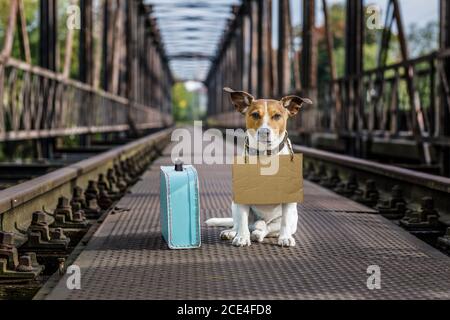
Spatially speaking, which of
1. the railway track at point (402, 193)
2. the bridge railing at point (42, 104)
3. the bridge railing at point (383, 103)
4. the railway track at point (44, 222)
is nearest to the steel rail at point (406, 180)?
the railway track at point (402, 193)

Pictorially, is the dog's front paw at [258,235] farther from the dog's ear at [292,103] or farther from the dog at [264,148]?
the dog's ear at [292,103]

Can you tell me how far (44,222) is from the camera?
465cm

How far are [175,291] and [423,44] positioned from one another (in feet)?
334

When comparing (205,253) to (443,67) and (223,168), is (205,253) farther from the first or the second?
(223,168)

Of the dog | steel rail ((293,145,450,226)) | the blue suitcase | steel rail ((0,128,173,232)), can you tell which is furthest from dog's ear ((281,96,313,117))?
steel rail ((293,145,450,226))

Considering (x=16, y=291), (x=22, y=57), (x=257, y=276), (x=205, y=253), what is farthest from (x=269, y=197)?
(x=22, y=57)

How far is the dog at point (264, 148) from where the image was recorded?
3967 millimetres

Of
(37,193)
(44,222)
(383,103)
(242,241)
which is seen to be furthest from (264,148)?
(383,103)

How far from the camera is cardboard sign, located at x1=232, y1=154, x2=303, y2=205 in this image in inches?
162

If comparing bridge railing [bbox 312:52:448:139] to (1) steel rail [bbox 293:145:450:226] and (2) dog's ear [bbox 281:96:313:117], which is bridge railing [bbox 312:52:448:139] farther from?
(2) dog's ear [bbox 281:96:313:117]

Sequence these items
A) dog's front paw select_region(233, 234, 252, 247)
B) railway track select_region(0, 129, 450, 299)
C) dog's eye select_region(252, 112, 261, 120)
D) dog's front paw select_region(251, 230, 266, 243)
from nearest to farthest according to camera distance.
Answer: railway track select_region(0, 129, 450, 299) → dog's eye select_region(252, 112, 261, 120) → dog's front paw select_region(233, 234, 252, 247) → dog's front paw select_region(251, 230, 266, 243)

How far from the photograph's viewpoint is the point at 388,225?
17.2 feet

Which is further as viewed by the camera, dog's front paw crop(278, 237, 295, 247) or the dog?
dog's front paw crop(278, 237, 295, 247)

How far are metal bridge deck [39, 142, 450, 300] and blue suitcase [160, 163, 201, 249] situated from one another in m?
0.08
